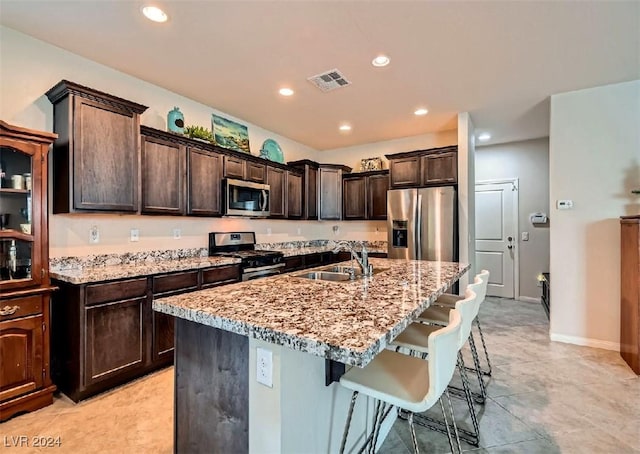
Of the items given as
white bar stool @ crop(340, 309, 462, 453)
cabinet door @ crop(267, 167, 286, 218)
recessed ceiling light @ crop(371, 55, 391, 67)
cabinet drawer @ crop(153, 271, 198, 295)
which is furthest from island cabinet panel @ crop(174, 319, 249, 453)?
cabinet door @ crop(267, 167, 286, 218)

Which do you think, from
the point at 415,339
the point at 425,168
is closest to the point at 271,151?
the point at 425,168

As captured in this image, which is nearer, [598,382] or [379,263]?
[598,382]

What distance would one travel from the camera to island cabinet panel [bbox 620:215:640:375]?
8.77 ft

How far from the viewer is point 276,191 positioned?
14.4ft

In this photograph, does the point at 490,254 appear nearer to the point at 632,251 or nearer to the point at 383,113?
the point at 632,251

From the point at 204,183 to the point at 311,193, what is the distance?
78.1 inches

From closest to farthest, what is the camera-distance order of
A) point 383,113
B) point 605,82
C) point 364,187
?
point 605,82
point 383,113
point 364,187

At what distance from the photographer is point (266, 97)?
3.45 m

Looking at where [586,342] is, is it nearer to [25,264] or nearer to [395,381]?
[395,381]

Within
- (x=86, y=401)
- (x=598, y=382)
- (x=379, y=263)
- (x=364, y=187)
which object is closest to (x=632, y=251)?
(x=598, y=382)

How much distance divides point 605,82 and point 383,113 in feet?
7.24

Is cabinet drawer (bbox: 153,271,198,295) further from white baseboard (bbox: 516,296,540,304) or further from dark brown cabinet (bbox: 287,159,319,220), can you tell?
white baseboard (bbox: 516,296,540,304)

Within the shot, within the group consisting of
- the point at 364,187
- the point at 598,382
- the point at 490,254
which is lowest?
the point at 598,382

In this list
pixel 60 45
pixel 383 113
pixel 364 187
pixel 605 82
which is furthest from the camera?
pixel 364 187
